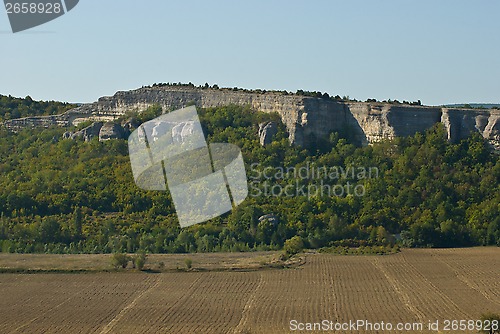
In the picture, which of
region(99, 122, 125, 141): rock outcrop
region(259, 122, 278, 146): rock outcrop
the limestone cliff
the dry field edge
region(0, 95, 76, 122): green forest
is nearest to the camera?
the dry field edge

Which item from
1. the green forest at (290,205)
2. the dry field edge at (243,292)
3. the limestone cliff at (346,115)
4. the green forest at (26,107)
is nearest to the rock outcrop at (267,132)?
the green forest at (290,205)

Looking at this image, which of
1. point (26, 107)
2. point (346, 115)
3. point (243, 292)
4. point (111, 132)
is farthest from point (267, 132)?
point (26, 107)

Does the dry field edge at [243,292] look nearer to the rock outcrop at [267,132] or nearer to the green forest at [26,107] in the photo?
the rock outcrop at [267,132]

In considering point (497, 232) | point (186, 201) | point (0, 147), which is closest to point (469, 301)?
point (497, 232)

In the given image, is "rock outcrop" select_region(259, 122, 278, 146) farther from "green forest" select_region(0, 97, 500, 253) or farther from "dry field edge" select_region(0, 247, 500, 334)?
"dry field edge" select_region(0, 247, 500, 334)

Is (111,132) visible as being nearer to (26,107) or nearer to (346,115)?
(346,115)

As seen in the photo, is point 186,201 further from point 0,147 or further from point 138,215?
point 0,147

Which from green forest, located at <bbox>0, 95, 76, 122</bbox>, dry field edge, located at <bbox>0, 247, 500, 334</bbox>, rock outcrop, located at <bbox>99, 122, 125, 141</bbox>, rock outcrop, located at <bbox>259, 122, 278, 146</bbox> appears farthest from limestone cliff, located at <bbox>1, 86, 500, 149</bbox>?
green forest, located at <bbox>0, 95, 76, 122</bbox>
